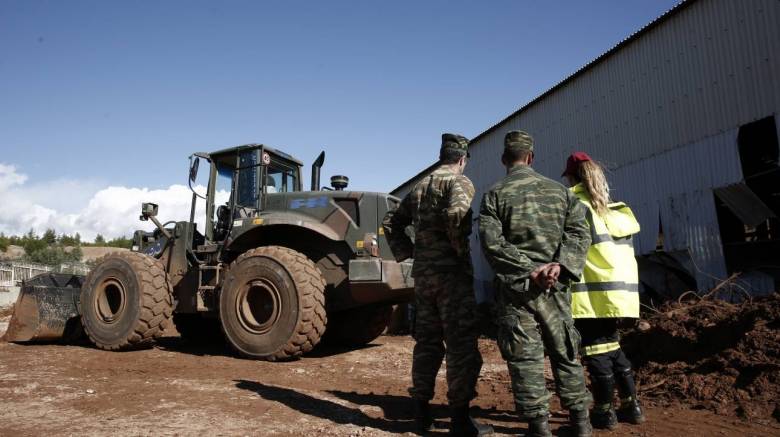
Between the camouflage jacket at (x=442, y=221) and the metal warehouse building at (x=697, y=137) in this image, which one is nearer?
the camouflage jacket at (x=442, y=221)

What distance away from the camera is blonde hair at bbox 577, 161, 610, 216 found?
11.0 ft

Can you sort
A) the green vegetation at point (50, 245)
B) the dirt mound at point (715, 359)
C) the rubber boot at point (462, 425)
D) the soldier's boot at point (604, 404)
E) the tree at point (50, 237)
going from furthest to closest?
the tree at point (50, 237) → the green vegetation at point (50, 245) → the dirt mound at point (715, 359) → the soldier's boot at point (604, 404) → the rubber boot at point (462, 425)

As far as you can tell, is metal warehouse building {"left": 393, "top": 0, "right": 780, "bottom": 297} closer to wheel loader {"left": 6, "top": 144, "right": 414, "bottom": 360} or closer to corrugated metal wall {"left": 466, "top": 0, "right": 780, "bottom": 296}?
corrugated metal wall {"left": 466, "top": 0, "right": 780, "bottom": 296}

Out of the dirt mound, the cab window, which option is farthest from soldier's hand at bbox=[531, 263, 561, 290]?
the cab window

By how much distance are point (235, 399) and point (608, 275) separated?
9.20 feet

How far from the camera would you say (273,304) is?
5.82 m

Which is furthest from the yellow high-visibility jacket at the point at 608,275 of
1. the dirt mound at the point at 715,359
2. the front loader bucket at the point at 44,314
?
the front loader bucket at the point at 44,314

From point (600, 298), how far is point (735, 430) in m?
1.16

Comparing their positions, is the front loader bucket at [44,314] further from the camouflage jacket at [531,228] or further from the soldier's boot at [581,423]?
the soldier's boot at [581,423]

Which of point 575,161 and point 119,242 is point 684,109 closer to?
point 575,161

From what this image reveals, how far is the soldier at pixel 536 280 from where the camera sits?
272 centimetres

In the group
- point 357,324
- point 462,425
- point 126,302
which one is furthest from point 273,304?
point 462,425

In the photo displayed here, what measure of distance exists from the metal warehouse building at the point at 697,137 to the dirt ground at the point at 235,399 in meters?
4.97

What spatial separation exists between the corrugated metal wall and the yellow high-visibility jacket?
6.30 meters
